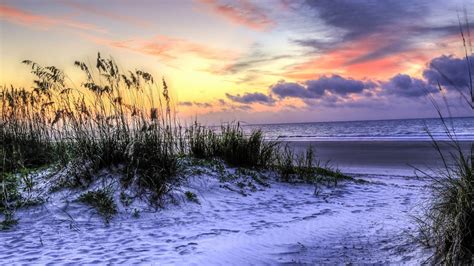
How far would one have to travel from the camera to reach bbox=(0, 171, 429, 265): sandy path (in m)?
4.39

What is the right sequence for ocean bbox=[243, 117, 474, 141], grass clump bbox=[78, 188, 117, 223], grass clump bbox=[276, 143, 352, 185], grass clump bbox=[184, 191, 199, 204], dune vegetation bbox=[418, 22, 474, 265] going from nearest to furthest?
dune vegetation bbox=[418, 22, 474, 265] → grass clump bbox=[78, 188, 117, 223] → grass clump bbox=[184, 191, 199, 204] → grass clump bbox=[276, 143, 352, 185] → ocean bbox=[243, 117, 474, 141]

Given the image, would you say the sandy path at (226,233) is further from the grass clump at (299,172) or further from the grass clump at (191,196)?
the grass clump at (299,172)

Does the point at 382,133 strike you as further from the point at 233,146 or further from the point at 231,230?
the point at 231,230

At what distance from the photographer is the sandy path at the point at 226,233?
4395 mm

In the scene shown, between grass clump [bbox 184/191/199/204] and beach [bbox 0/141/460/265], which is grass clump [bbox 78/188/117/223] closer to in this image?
beach [bbox 0/141/460/265]

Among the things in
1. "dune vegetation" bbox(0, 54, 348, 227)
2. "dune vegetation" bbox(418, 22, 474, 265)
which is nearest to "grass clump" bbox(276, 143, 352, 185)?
"dune vegetation" bbox(0, 54, 348, 227)

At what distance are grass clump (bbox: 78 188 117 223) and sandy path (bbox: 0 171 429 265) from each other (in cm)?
12

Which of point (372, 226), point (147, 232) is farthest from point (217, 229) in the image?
point (372, 226)

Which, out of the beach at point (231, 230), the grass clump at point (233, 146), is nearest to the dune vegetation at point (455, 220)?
the beach at point (231, 230)

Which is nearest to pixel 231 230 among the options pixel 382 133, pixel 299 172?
pixel 299 172

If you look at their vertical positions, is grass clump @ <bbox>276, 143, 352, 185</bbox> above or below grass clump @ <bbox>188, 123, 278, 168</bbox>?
below

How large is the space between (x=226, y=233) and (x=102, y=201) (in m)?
1.98

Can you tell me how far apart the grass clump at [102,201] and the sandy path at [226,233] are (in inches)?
4.8

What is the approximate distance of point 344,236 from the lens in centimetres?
535
